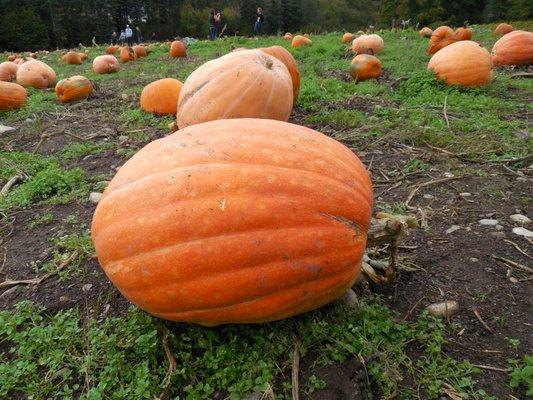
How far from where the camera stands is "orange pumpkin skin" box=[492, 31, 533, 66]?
7.27 m

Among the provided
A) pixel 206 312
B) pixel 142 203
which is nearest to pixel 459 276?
pixel 206 312

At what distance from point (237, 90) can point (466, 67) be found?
12.8 feet

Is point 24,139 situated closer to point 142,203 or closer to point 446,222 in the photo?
point 142,203

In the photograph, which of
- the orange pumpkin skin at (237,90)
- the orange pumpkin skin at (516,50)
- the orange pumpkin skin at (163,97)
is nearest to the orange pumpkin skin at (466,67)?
the orange pumpkin skin at (516,50)

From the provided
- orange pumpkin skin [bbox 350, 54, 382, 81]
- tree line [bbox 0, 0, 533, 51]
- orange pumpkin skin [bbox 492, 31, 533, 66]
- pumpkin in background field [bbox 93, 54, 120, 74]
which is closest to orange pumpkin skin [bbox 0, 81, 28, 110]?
pumpkin in background field [bbox 93, 54, 120, 74]

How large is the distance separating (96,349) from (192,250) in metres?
0.68

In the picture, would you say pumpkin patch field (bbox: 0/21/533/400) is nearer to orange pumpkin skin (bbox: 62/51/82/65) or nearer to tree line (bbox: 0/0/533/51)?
orange pumpkin skin (bbox: 62/51/82/65)

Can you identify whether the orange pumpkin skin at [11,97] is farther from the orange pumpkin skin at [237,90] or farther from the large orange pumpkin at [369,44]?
the large orange pumpkin at [369,44]

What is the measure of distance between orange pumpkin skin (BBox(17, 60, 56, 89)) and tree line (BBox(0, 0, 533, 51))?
1548 cm

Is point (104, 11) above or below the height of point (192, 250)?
below

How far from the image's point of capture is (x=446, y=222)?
2.66m

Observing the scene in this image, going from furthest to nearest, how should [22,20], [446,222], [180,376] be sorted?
[22,20]
[446,222]
[180,376]

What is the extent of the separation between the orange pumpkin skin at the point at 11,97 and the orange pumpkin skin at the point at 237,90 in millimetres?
3927

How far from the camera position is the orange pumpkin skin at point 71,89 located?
6.29m
